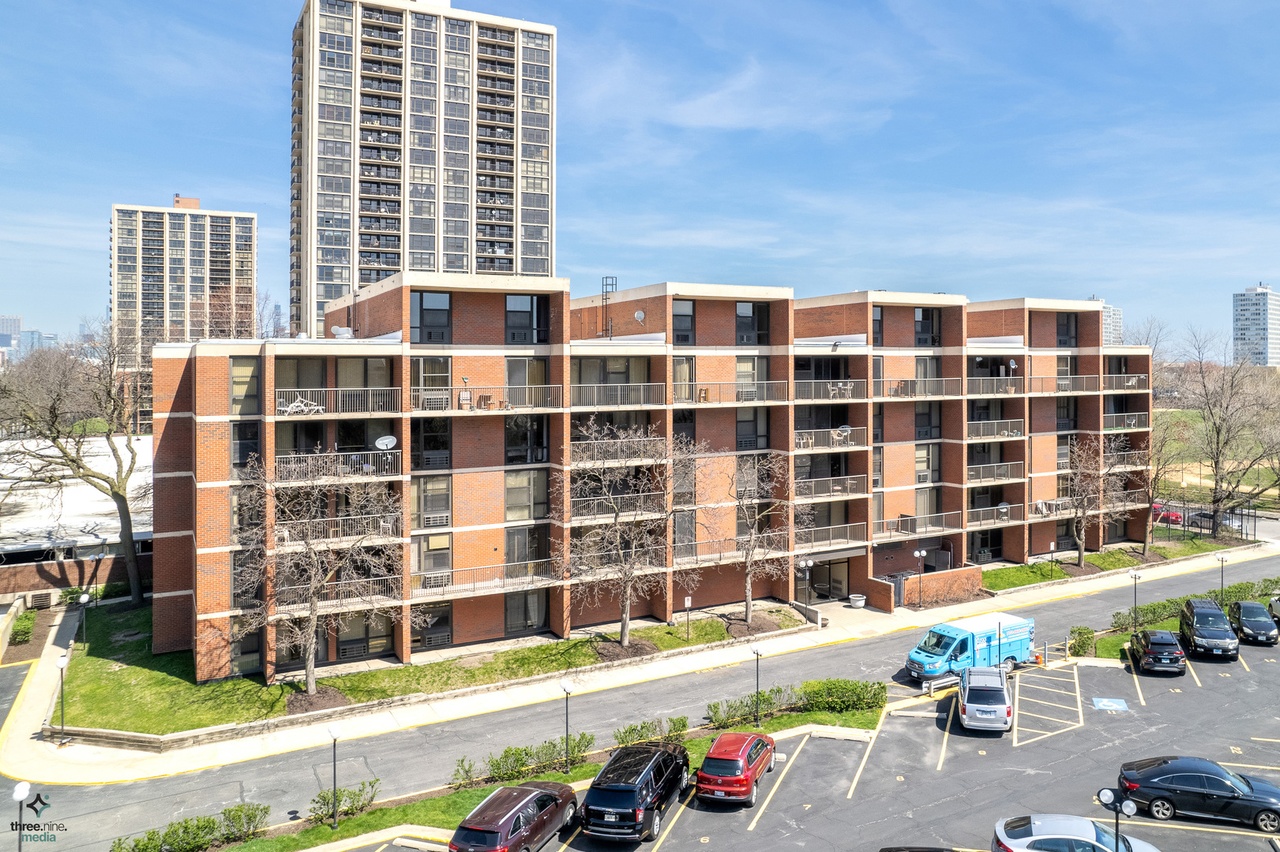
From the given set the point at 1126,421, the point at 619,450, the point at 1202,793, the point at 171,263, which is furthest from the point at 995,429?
the point at 171,263

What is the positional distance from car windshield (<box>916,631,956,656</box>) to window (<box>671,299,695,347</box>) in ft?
57.2

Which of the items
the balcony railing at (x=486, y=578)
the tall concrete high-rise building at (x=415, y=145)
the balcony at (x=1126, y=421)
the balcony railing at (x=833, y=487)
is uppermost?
the tall concrete high-rise building at (x=415, y=145)

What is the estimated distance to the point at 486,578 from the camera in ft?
113

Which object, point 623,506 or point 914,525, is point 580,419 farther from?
point 914,525

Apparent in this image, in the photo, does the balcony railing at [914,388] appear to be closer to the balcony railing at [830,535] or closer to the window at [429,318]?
the balcony railing at [830,535]

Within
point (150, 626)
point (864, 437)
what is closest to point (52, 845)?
point (150, 626)

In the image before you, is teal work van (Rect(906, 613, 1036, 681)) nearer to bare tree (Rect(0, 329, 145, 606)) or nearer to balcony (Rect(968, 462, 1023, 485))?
balcony (Rect(968, 462, 1023, 485))

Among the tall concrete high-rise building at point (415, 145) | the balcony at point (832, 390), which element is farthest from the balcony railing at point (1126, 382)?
the tall concrete high-rise building at point (415, 145)

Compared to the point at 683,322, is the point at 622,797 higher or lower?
lower

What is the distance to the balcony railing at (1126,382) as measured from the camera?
5289cm

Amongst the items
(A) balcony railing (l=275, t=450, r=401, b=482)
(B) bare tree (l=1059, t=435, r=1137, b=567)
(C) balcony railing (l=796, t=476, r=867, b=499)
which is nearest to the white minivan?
(C) balcony railing (l=796, t=476, r=867, b=499)

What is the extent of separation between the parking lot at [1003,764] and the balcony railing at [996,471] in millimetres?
15555

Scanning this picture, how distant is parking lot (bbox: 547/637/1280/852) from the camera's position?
20.6m

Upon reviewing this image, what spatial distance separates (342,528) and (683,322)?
18615 mm
